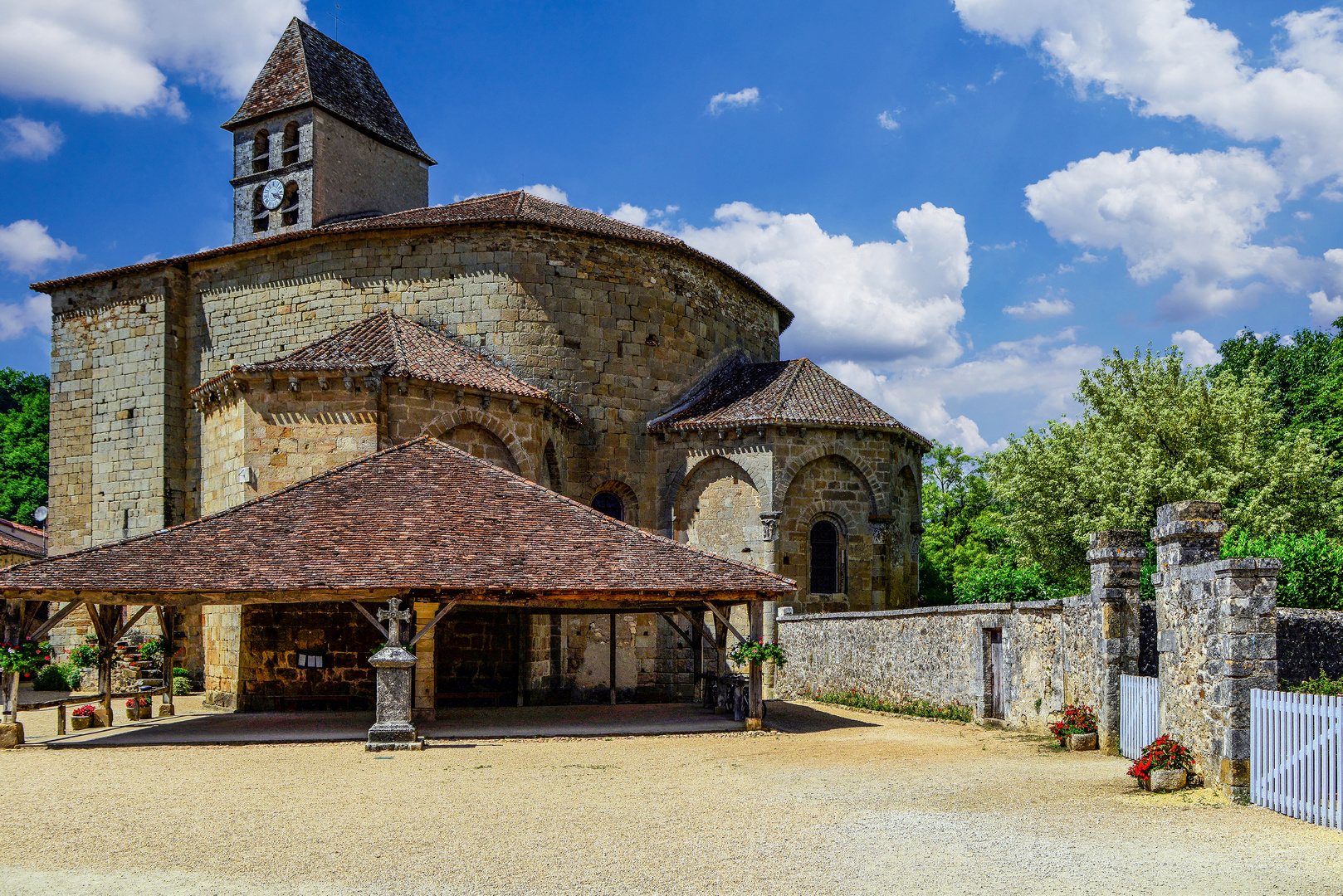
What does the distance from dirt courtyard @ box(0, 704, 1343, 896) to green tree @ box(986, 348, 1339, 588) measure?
11.4 meters

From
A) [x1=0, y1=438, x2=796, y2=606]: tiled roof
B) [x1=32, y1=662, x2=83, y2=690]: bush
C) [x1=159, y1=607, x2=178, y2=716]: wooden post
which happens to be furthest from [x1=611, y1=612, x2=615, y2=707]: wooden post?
[x1=32, y1=662, x2=83, y2=690]: bush

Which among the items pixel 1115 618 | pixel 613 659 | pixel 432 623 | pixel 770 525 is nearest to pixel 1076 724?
pixel 1115 618

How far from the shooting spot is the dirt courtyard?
7.13 metres

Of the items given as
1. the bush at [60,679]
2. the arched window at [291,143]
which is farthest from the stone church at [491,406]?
the arched window at [291,143]

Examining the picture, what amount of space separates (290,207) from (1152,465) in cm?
2286

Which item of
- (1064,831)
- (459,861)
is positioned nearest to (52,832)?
(459,861)

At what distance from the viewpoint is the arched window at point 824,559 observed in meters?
24.3

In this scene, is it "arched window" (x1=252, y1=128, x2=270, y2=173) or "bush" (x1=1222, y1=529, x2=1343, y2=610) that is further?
"arched window" (x1=252, y1=128, x2=270, y2=173)

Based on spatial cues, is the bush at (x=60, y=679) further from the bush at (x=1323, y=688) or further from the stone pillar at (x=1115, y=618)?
the bush at (x=1323, y=688)

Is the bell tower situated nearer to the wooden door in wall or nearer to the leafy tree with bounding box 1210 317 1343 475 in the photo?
the wooden door in wall

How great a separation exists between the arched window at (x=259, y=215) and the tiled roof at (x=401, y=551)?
1548 cm

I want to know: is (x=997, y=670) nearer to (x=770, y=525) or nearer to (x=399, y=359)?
(x=770, y=525)

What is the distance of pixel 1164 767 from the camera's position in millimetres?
10180

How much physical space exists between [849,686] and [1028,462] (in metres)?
8.31
